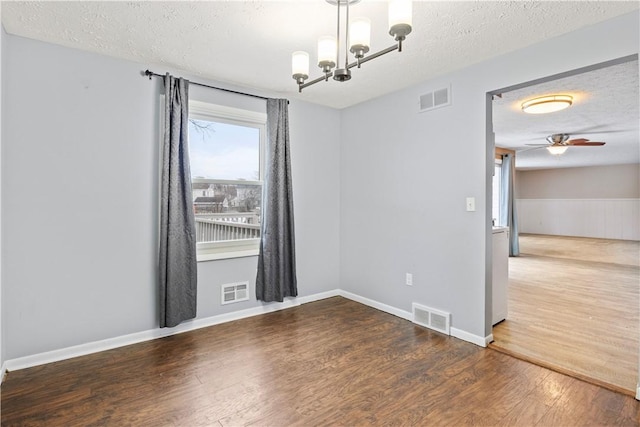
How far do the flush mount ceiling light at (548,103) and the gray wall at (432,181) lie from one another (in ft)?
5.15

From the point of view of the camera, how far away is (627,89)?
3.52 meters

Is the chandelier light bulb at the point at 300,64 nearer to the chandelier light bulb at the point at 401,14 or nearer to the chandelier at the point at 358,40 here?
the chandelier at the point at 358,40

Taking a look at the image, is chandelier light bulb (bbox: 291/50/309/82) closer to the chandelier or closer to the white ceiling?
the chandelier

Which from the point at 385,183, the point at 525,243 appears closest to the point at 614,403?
the point at 385,183

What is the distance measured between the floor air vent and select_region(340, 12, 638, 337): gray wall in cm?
7

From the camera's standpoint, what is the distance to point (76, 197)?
103 inches

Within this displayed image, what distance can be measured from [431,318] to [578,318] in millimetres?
1638

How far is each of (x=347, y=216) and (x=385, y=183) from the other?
2.46 feet

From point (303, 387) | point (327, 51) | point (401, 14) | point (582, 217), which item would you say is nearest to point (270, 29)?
point (327, 51)

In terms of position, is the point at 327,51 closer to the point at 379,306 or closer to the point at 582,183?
→ the point at 379,306

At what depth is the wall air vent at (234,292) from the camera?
3.41m

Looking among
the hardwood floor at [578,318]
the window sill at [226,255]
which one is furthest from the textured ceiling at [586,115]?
the window sill at [226,255]

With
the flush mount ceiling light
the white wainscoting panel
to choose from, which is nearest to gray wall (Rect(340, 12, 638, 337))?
the flush mount ceiling light

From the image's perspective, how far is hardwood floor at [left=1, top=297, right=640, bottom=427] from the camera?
1896mm
